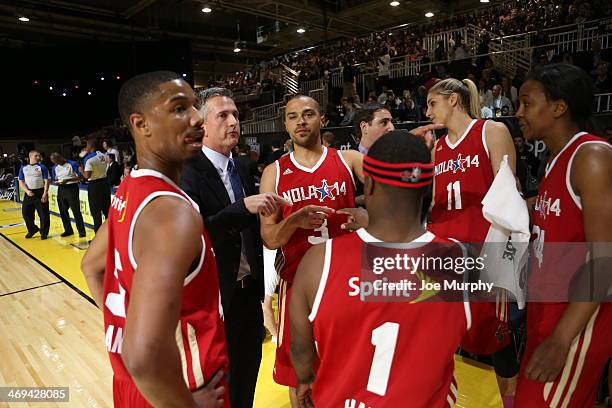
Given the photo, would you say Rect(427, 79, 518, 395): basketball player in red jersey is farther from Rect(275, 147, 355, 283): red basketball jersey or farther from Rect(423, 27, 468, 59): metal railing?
Rect(423, 27, 468, 59): metal railing

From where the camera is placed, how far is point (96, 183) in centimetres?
808

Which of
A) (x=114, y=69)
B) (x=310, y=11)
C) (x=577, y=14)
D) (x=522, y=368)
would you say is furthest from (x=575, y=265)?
(x=114, y=69)

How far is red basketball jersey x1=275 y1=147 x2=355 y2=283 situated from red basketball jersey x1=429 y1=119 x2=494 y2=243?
609mm

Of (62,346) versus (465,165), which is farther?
(62,346)

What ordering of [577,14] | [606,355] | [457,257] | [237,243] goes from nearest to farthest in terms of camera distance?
1. [457,257]
2. [606,355]
3. [237,243]
4. [577,14]

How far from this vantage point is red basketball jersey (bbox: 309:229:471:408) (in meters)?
1.27

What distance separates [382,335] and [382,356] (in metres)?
0.07

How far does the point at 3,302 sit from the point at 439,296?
20.2 feet

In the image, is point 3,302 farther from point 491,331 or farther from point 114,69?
point 114,69

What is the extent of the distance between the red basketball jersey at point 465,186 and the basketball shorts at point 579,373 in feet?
2.92

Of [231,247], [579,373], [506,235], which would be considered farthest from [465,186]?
[231,247]

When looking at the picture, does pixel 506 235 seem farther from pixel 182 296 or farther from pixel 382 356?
pixel 182 296

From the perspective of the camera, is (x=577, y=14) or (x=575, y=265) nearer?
(x=575, y=265)

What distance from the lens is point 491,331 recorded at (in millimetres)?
1501
